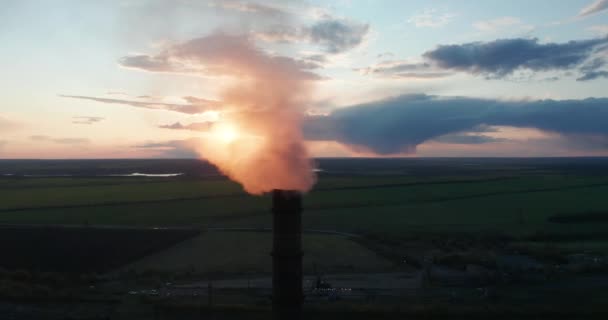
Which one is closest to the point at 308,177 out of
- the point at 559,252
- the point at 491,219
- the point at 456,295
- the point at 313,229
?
the point at 456,295

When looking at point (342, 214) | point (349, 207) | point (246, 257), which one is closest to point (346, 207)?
point (349, 207)

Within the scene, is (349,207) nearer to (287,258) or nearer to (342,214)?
(342,214)

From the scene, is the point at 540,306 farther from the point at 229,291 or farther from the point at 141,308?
the point at 141,308

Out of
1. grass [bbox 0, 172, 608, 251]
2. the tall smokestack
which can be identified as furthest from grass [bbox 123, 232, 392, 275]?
the tall smokestack

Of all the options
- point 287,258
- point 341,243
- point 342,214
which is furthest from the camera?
point 342,214

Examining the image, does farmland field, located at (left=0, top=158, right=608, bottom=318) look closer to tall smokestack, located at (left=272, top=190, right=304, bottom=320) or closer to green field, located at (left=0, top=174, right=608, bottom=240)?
green field, located at (left=0, top=174, right=608, bottom=240)

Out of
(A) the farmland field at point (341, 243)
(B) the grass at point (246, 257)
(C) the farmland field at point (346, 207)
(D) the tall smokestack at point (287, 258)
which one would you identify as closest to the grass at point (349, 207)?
(C) the farmland field at point (346, 207)

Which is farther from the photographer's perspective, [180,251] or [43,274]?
[180,251]

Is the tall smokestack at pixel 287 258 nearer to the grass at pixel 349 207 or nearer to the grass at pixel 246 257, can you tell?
the grass at pixel 246 257
